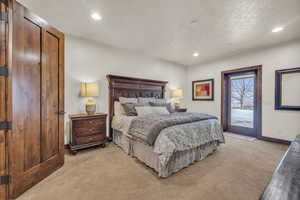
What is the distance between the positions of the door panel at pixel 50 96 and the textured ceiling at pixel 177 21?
712mm

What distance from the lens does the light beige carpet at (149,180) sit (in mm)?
1577

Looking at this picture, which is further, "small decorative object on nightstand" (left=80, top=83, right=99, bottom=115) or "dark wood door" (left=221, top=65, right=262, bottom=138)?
"dark wood door" (left=221, top=65, right=262, bottom=138)

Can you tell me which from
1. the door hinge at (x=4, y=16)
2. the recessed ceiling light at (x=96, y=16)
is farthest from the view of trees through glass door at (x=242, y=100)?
the door hinge at (x=4, y=16)

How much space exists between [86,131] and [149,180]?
1.70 m

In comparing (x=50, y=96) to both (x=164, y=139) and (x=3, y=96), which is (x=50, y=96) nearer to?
(x=3, y=96)

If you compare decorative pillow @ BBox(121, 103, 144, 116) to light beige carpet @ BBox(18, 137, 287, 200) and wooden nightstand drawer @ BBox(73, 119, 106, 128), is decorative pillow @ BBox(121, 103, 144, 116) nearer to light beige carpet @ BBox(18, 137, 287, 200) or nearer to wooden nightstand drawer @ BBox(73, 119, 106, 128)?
wooden nightstand drawer @ BBox(73, 119, 106, 128)

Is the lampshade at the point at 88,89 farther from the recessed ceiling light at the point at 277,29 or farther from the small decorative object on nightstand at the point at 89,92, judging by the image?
the recessed ceiling light at the point at 277,29

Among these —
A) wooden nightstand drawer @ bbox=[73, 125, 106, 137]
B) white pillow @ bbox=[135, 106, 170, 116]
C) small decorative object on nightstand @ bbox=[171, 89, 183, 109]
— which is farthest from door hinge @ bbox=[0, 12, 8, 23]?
small decorative object on nightstand @ bbox=[171, 89, 183, 109]

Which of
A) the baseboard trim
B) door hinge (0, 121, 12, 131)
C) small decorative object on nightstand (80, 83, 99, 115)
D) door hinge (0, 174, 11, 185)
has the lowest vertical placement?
the baseboard trim

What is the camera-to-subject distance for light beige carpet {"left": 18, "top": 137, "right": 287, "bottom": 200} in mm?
1577

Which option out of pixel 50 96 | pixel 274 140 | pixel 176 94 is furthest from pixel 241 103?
pixel 50 96

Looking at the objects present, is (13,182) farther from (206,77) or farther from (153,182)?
(206,77)

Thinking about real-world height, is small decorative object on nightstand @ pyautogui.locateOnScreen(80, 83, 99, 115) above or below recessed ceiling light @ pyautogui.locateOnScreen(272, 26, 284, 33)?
below

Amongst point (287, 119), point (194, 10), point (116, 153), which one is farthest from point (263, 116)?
point (116, 153)
